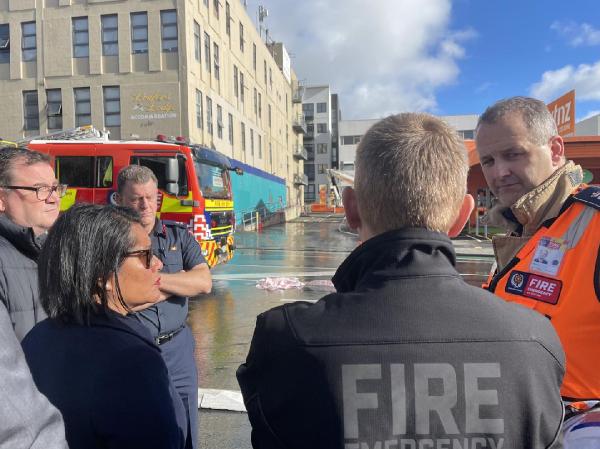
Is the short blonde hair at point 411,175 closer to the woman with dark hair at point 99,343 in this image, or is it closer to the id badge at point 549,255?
the id badge at point 549,255

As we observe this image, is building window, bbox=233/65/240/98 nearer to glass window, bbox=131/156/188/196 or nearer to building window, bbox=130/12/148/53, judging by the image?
building window, bbox=130/12/148/53

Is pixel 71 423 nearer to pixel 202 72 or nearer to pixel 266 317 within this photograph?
pixel 266 317

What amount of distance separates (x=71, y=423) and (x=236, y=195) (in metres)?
23.3

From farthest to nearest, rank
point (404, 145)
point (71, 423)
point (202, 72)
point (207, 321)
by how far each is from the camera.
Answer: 1. point (202, 72)
2. point (207, 321)
3. point (71, 423)
4. point (404, 145)

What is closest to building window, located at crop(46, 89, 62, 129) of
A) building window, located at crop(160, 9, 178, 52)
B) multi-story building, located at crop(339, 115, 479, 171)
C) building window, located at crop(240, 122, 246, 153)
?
building window, located at crop(160, 9, 178, 52)

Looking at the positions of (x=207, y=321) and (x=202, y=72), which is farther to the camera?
(x=202, y=72)

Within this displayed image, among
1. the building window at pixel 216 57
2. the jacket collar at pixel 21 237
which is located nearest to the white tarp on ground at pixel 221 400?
the jacket collar at pixel 21 237

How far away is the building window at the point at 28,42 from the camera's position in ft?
70.5

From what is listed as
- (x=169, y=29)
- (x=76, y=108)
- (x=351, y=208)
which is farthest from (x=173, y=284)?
(x=76, y=108)

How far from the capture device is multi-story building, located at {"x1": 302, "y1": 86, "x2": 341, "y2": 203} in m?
63.8

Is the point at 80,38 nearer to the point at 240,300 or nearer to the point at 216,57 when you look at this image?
the point at 216,57

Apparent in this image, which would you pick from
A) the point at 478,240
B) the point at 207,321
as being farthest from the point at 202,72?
the point at 207,321

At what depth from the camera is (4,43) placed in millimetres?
21781

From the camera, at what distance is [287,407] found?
96cm
